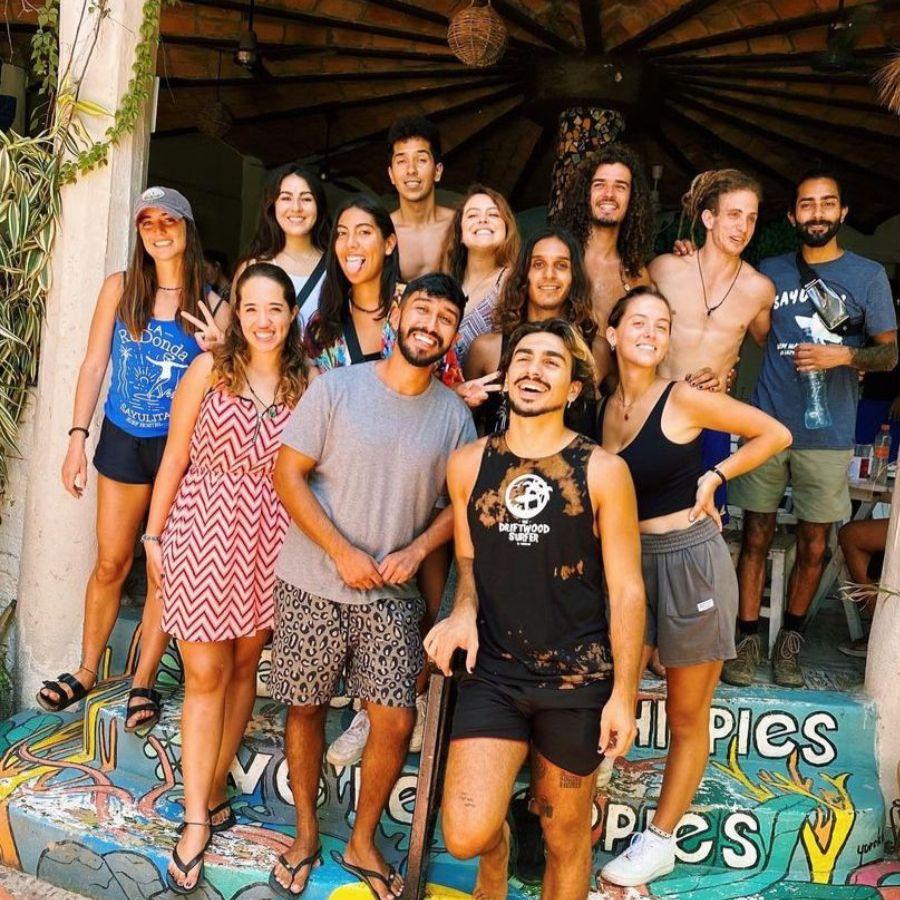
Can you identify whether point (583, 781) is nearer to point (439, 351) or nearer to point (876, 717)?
point (439, 351)

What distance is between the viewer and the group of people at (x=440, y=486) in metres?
2.64

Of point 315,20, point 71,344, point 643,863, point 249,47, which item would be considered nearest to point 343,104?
point 315,20

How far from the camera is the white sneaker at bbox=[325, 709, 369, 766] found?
3.37 m

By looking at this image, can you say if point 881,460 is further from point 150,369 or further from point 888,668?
point 150,369

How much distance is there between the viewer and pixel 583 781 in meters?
2.60

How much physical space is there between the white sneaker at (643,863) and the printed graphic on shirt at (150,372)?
228 cm

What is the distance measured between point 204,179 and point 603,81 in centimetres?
491

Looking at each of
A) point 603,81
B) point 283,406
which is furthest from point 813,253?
point 603,81

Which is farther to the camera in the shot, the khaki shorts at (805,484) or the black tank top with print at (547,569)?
the khaki shorts at (805,484)

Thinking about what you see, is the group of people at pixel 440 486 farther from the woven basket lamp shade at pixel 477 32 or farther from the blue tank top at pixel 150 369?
the woven basket lamp shade at pixel 477 32

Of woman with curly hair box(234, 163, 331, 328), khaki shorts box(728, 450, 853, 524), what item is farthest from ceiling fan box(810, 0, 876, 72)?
woman with curly hair box(234, 163, 331, 328)

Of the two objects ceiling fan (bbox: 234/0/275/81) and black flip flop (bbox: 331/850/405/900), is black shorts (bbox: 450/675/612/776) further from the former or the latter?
ceiling fan (bbox: 234/0/275/81)

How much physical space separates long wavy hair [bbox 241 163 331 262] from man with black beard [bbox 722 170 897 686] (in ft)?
6.27

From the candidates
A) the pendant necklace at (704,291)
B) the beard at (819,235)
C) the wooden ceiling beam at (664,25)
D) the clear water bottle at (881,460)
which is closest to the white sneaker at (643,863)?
the pendant necklace at (704,291)
